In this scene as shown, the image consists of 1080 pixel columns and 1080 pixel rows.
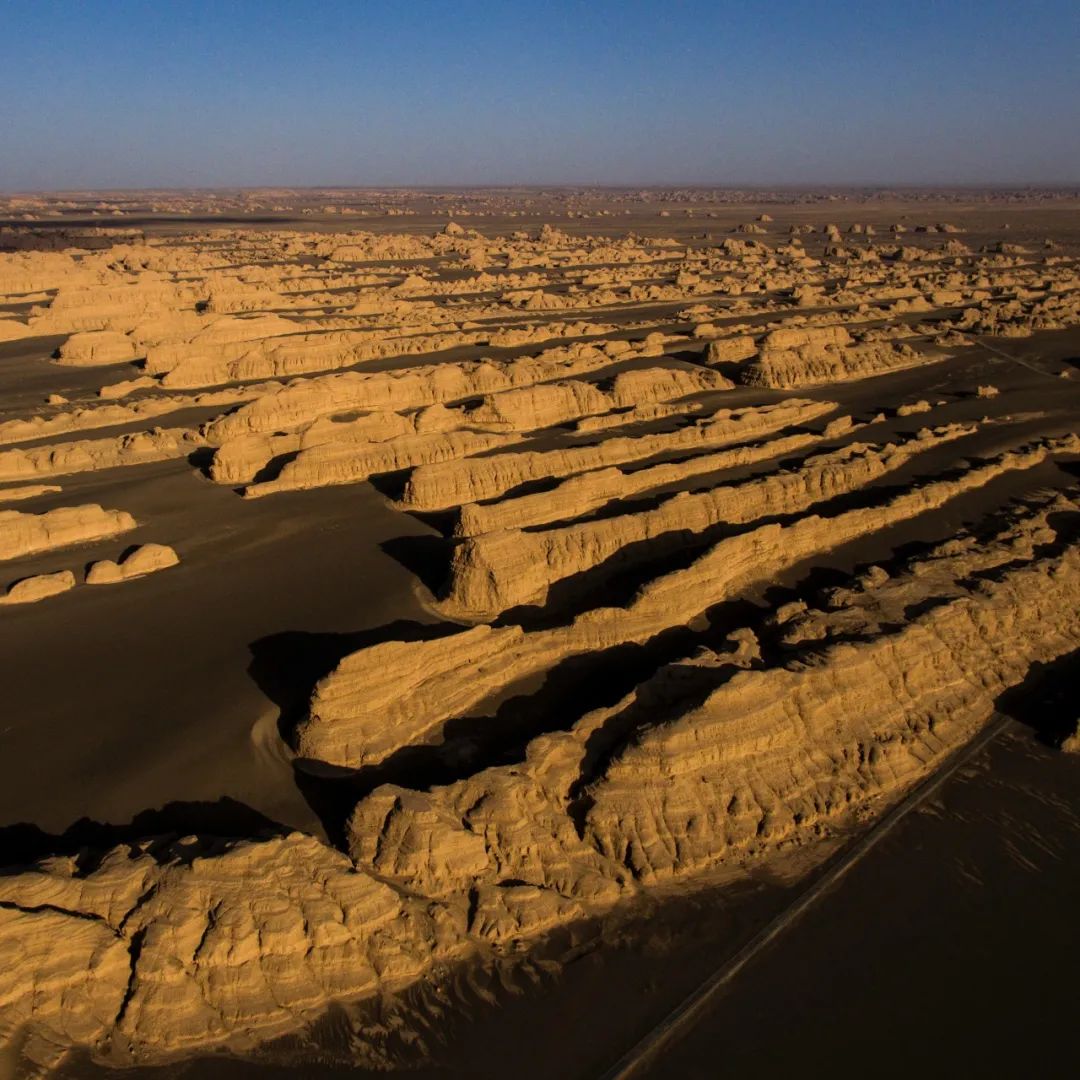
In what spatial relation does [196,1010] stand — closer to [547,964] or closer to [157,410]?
[547,964]

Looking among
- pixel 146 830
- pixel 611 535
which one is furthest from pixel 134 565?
pixel 611 535

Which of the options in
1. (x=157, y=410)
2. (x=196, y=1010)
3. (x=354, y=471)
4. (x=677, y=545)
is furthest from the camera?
(x=157, y=410)

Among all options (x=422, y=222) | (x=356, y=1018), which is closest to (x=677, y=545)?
(x=356, y=1018)

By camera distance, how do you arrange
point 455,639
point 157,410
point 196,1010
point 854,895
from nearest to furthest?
point 196,1010 → point 854,895 → point 455,639 → point 157,410

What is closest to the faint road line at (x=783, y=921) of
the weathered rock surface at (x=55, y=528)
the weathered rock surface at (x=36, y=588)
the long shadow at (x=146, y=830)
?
the long shadow at (x=146, y=830)

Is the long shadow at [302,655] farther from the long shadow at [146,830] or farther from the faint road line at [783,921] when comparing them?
the faint road line at [783,921]

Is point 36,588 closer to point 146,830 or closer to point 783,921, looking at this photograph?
point 146,830

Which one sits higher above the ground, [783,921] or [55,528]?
[55,528]
